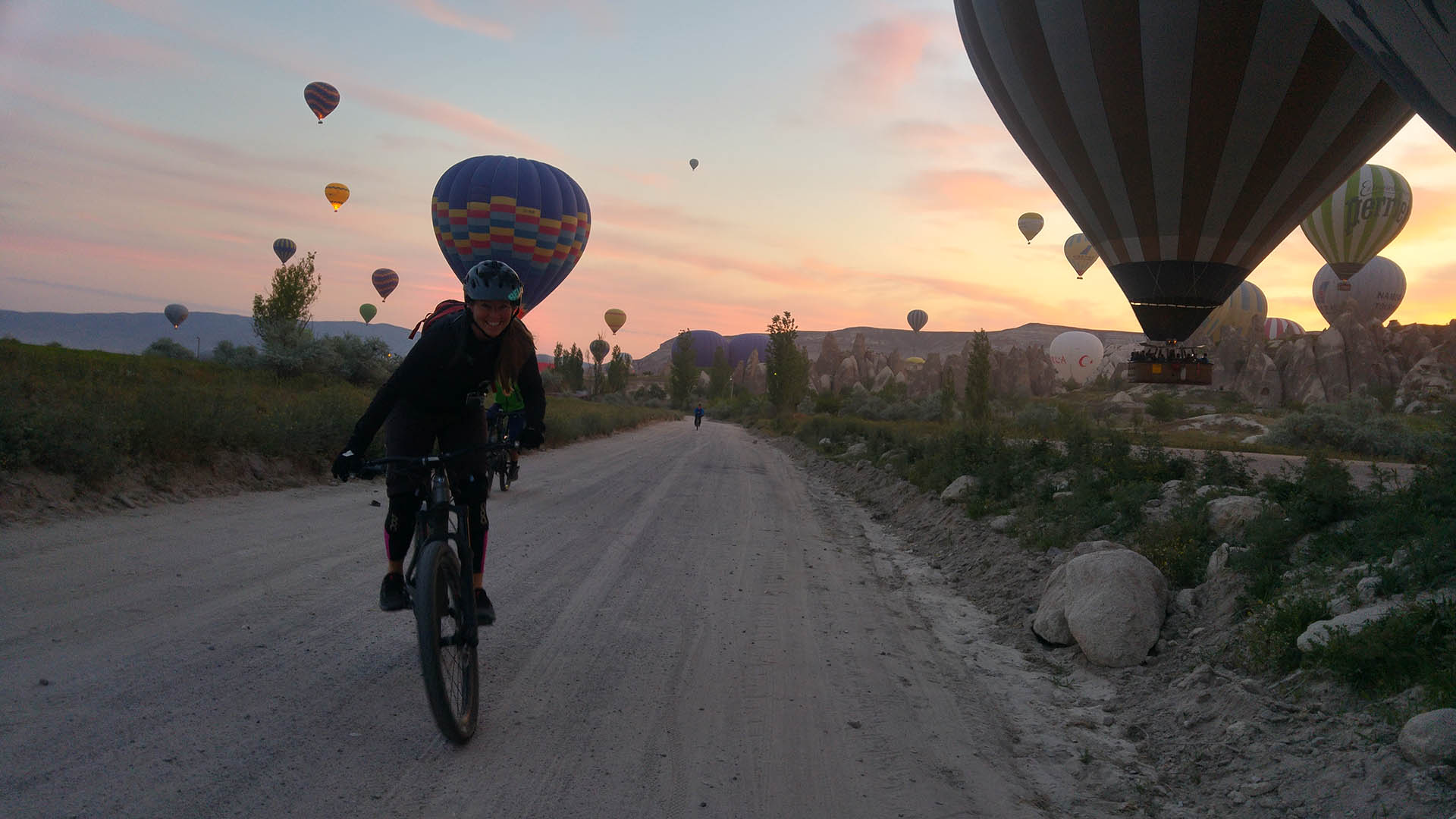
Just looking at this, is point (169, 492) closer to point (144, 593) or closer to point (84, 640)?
point (144, 593)

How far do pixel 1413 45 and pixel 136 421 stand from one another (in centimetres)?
1215

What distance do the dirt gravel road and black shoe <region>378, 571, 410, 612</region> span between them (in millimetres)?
458

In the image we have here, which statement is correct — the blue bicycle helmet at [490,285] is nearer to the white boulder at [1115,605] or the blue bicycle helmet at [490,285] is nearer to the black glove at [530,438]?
the black glove at [530,438]

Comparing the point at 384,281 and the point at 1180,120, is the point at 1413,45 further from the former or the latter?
the point at 384,281

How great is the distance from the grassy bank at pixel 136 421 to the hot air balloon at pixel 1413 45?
38.0ft

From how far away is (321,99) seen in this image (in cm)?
3922

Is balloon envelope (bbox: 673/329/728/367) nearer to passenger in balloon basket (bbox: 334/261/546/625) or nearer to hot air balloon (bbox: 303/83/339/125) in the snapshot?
hot air balloon (bbox: 303/83/339/125)

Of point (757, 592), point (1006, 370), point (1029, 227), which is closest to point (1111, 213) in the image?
point (757, 592)

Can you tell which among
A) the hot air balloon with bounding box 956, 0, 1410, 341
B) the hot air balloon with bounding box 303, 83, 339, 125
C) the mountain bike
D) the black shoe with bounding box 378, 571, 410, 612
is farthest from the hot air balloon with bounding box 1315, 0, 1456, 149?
the hot air balloon with bounding box 303, 83, 339, 125

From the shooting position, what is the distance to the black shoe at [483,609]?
4.02m

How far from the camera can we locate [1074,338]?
8281cm

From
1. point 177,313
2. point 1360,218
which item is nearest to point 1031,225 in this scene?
point 1360,218

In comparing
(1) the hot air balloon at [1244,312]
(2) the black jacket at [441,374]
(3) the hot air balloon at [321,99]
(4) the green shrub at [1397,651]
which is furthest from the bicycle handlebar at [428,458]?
(1) the hot air balloon at [1244,312]

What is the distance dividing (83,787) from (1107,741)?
14.9 feet
